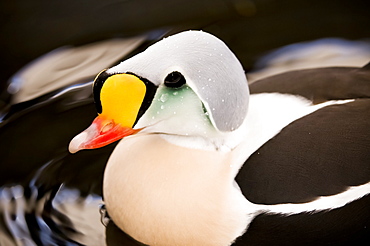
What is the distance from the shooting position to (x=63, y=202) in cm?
228

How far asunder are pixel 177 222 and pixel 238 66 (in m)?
0.45

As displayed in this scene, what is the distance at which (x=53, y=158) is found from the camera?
244 centimetres

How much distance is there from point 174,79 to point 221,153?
0.28 m

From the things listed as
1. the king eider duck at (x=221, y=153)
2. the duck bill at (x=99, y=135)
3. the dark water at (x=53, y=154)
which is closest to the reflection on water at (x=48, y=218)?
the dark water at (x=53, y=154)

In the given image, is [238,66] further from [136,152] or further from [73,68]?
[73,68]

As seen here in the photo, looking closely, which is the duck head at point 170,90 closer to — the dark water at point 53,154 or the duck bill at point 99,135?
the duck bill at point 99,135

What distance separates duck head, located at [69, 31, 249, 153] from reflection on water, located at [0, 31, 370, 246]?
473 mm

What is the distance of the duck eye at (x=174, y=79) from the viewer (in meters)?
1.79

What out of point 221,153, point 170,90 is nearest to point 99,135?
point 170,90

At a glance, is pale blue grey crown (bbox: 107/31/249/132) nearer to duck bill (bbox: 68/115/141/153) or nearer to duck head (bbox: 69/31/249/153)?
duck head (bbox: 69/31/249/153)

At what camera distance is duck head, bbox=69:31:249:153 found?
1.76 m

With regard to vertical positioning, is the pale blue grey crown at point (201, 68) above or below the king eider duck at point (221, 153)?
above

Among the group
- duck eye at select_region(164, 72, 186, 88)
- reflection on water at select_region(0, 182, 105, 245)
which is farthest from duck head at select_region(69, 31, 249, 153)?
reflection on water at select_region(0, 182, 105, 245)

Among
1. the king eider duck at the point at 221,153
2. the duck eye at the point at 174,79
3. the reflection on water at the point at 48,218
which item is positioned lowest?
the reflection on water at the point at 48,218
